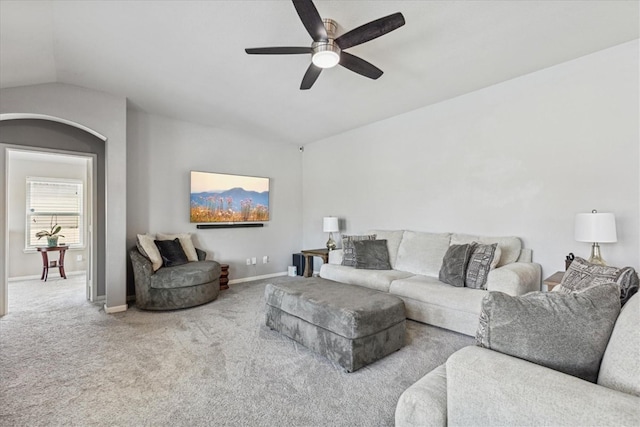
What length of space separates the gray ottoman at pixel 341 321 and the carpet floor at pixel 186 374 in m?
0.10

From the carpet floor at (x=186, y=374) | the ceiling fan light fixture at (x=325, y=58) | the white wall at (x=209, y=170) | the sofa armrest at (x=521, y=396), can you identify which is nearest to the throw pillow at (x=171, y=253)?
the white wall at (x=209, y=170)

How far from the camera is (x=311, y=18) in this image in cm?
197

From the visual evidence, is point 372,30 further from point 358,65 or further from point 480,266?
point 480,266

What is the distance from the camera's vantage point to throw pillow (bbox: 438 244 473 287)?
3.15m

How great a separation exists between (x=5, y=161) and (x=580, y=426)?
17.3ft

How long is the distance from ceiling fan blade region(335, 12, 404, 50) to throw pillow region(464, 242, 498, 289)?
2323 mm

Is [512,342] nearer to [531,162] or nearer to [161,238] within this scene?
[531,162]

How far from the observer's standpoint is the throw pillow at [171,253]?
396 centimetres

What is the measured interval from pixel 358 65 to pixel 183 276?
306cm

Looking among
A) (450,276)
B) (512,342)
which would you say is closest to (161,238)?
(450,276)

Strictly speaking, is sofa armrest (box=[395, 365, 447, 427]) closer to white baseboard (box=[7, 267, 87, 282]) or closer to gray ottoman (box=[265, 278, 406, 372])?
gray ottoman (box=[265, 278, 406, 372])

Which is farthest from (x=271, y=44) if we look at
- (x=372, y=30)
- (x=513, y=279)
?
(x=513, y=279)

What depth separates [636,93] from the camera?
2668 millimetres

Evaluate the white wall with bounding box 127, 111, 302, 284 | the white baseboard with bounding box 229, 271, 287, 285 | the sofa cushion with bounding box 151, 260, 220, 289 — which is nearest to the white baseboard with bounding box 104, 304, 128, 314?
the sofa cushion with bounding box 151, 260, 220, 289
